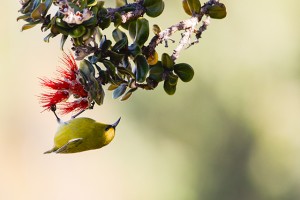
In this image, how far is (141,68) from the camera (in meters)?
0.73

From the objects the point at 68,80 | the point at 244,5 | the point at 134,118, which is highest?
the point at 68,80

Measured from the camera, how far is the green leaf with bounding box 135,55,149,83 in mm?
723

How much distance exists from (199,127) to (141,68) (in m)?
1.53

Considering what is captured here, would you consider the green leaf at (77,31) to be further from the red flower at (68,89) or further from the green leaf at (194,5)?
the green leaf at (194,5)

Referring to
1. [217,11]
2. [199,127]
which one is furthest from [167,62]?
[199,127]

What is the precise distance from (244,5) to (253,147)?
623 mm

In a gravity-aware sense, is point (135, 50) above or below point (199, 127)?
above

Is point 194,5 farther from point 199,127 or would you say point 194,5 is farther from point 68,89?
point 199,127

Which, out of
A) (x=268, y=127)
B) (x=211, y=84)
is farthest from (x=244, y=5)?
(x=268, y=127)

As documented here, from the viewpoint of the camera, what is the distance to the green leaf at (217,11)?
2.77 ft

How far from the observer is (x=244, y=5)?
2.13 metres

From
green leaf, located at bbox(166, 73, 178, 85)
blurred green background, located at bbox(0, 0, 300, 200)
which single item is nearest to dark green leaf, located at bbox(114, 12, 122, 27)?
green leaf, located at bbox(166, 73, 178, 85)

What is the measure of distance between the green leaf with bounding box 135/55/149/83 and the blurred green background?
4.68 ft

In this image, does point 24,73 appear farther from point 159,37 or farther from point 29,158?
point 159,37
